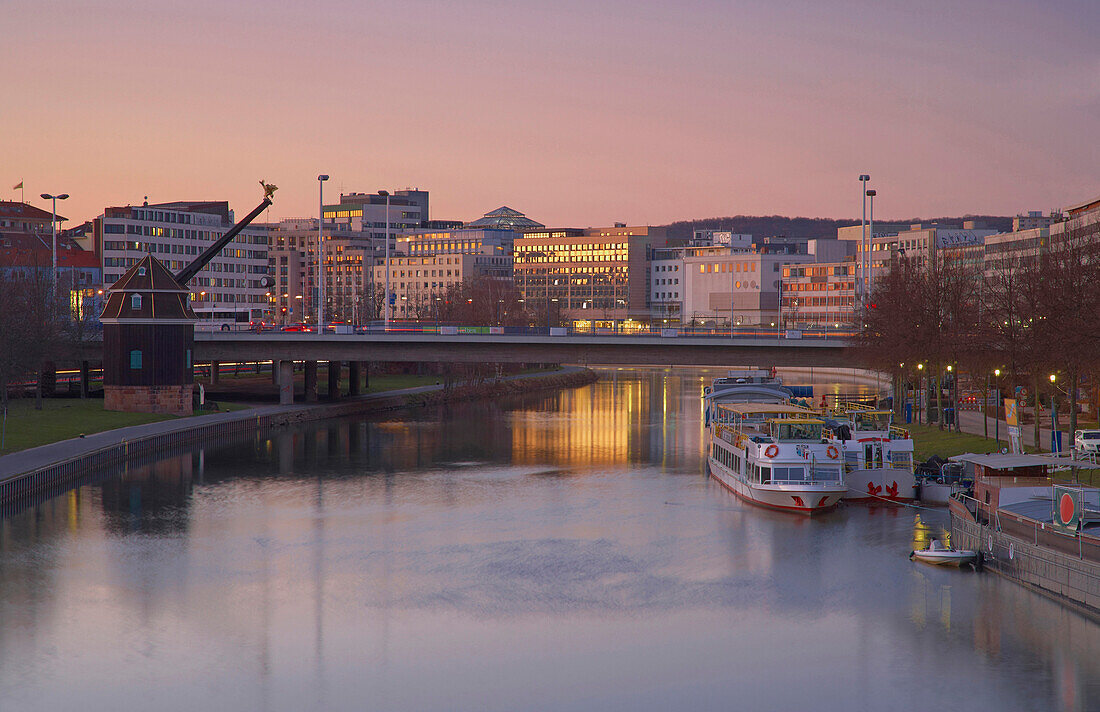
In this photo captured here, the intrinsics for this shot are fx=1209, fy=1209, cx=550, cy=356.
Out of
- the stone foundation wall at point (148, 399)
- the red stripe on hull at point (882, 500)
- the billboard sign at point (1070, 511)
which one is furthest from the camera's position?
the stone foundation wall at point (148, 399)

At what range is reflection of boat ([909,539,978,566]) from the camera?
1537 inches

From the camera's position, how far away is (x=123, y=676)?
28656 millimetres

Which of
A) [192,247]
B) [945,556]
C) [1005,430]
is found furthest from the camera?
[192,247]

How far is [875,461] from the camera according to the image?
51.9 metres

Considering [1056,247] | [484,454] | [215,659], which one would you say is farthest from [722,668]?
[1056,247]

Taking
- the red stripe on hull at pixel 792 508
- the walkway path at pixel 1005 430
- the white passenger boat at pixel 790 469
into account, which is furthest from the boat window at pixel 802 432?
the walkway path at pixel 1005 430

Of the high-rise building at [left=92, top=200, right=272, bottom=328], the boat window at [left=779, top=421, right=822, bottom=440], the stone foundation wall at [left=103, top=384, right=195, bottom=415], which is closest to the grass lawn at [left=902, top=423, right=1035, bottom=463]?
the boat window at [left=779, top=421, right=822, bottom=440]

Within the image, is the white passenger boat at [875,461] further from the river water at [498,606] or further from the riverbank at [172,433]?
the riverbank at [172,433]

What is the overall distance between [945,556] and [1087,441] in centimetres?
1607

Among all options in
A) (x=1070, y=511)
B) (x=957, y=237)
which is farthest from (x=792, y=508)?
(x=957, y=237)

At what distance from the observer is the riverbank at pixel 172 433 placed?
166ft

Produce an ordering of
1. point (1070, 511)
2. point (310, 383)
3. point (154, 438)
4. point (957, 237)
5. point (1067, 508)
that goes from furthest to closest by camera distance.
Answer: point (957, 237), point (310, 383), point (154, 438), point (1067, 508), point (1070, 511)

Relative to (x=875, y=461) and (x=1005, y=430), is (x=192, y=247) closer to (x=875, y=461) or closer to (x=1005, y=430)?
(x=1005, y=430)

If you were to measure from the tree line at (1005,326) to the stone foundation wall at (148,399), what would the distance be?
43.8 m
